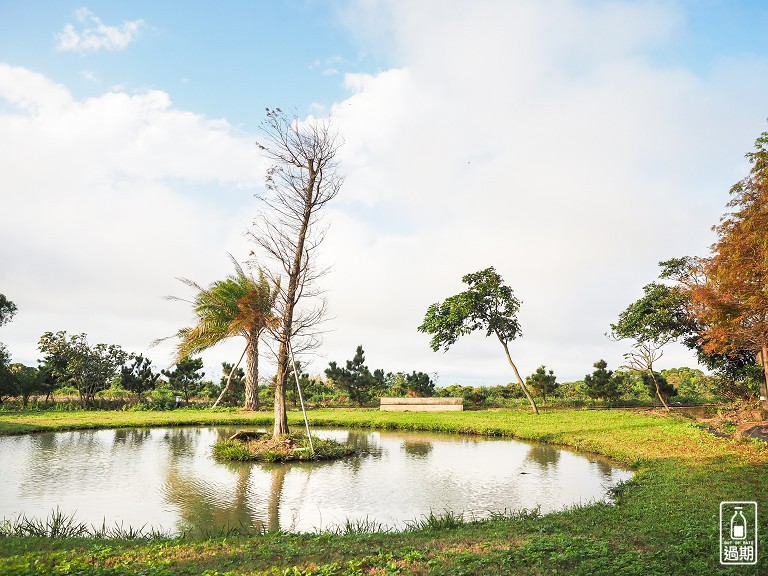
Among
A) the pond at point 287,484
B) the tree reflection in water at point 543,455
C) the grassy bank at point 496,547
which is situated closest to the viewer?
the grassy bank at point 496,547

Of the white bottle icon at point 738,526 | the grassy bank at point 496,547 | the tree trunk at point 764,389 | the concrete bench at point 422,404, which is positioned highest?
the tree trunk at point 764,389

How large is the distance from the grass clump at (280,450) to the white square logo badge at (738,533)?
395 inches

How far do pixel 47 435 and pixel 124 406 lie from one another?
14.6m

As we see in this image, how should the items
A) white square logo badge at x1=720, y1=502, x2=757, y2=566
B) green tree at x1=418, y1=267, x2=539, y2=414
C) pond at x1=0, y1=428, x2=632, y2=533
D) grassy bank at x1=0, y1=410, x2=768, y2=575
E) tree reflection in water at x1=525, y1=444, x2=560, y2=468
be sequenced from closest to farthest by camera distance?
grassy bank at x1=0, y1=410, x2=768, y2=575, white square logo badge at x1=720, y1=502, x2=757, y2=566, pond at x1=0, y1=428, x2=632, y2=533, tree reflection in water at x1=525, y1=444, x2=560, y2=468, green tree at x1=418, y1=267, x2=539, y2=414

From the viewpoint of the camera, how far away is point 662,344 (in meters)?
26.2

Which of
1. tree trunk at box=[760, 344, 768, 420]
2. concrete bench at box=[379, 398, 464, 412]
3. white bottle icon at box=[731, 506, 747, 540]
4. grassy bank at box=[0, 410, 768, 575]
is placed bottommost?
concrete bench at box=[379, 398, 464, 412]

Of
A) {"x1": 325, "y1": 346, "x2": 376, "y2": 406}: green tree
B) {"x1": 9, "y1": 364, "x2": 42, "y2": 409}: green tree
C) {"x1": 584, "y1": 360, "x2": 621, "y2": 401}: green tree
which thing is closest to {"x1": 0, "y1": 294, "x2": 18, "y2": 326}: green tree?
{"x1": 9, "y1": 364, "x2": 42, "y2": 409}: green tree

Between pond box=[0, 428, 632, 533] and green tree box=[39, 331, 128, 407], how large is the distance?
18.2 metres

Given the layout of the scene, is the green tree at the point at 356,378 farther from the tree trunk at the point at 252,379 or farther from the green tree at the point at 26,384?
the green tree at the point at 26,384

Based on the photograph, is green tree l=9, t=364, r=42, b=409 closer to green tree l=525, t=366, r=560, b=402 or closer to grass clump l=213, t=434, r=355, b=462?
grass clump l=213, t=434, r=355, b=462

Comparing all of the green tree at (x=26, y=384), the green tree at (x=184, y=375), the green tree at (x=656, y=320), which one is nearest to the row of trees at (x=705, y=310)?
Result: the green tree at (x=656, y=320)

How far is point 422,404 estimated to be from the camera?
30.8m

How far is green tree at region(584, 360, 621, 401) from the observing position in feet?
99.5

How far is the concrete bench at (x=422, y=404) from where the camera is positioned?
30.2 meters
